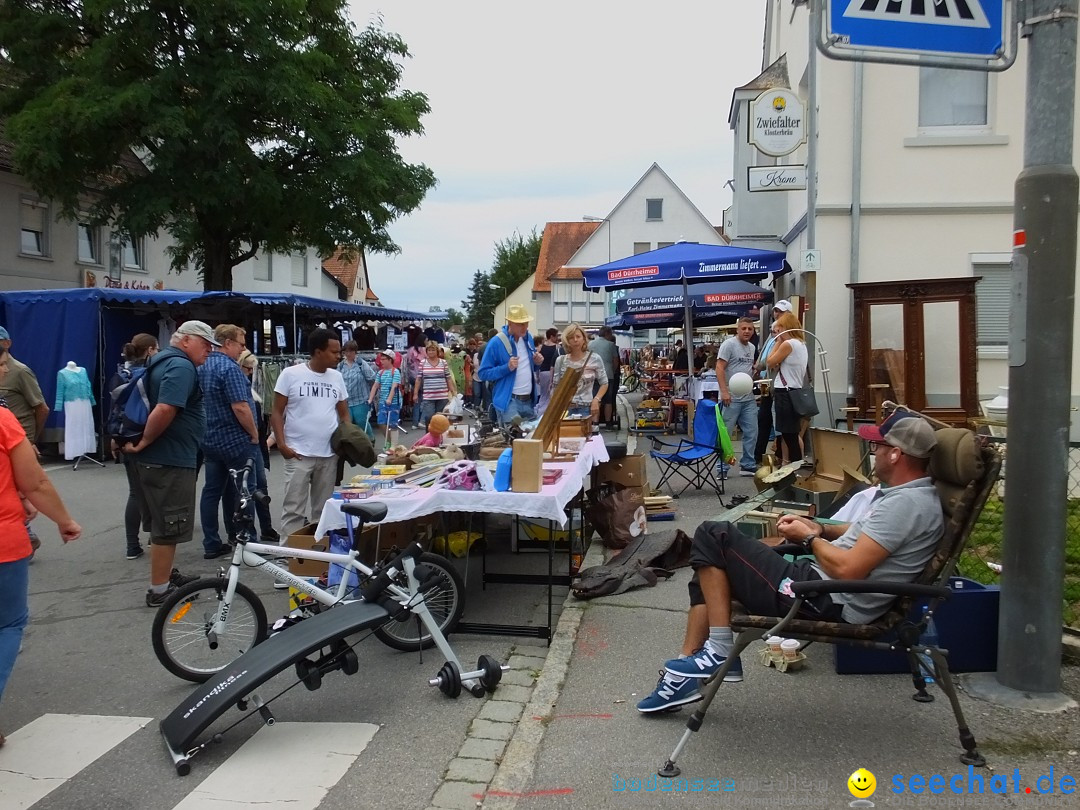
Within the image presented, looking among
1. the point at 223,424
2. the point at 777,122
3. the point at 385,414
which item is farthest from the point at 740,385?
the point at 385,414

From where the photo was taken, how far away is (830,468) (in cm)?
→ 746

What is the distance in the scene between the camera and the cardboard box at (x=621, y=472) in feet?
25.4

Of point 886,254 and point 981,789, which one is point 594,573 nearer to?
point 981,789

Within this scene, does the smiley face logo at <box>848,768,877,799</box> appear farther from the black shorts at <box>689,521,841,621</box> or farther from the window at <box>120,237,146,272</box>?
the window at <box>120,237,146,272</box>

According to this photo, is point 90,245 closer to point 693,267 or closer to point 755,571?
point 693,267

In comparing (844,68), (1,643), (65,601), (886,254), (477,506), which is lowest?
(65,601)

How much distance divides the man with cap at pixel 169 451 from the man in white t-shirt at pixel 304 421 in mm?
709

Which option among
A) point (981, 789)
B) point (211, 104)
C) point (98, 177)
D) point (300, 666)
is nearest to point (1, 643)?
point (300, 666)

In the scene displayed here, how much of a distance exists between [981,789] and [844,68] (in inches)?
406

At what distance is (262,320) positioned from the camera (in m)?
20.5

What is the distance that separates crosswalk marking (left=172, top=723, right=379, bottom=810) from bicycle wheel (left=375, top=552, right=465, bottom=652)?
970mm

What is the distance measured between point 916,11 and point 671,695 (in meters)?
3.32

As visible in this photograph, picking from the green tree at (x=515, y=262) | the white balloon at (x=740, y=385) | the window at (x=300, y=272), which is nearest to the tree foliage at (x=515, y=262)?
the green tree at (x=515, y=262)

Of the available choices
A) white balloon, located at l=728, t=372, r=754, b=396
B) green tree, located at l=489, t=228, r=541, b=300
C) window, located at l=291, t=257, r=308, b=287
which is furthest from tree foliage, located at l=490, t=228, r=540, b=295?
white balloon, located at l=728, t=372, r=754, b=396
